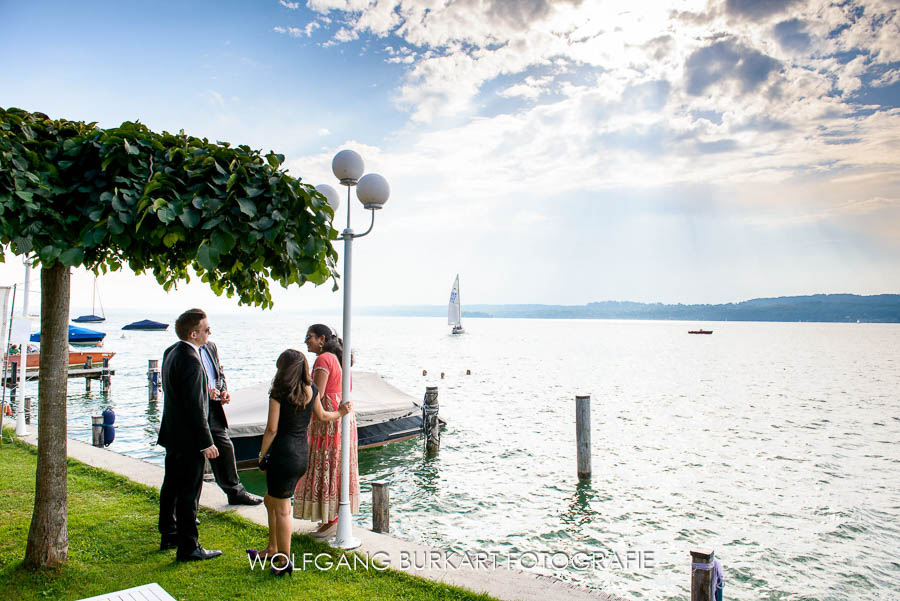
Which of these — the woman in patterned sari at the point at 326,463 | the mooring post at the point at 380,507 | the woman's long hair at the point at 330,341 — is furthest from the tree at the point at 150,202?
the mooring post at the point at 380,507

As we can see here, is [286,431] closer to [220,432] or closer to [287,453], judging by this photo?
[287,453]

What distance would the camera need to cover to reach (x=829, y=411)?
26219 mm

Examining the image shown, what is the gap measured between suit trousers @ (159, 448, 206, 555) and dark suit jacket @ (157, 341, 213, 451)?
4.7 inches

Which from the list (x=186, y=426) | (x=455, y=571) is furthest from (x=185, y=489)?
(x=455, y=571)

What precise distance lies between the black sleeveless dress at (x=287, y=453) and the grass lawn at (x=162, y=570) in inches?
36.0

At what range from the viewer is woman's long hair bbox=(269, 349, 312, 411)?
16.0 ft

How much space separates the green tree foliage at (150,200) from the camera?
3.83 metres

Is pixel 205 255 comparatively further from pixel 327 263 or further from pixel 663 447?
pixel 663 447

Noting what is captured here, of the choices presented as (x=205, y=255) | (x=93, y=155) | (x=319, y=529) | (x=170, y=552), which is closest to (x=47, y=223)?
(x=93, y=155)

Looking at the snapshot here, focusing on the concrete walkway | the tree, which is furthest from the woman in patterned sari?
the tree

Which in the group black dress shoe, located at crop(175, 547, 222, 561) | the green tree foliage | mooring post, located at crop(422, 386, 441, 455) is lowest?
mooring post, located at crop(422, 386, 441, 455)

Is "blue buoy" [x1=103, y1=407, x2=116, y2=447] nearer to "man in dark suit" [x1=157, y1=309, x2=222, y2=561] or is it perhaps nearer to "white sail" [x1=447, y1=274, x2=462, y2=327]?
"man in dark suit" [x1=157, y1=309, x2=222, y2=561]

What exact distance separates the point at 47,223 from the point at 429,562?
4660mm

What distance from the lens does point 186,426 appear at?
5.21 meters
